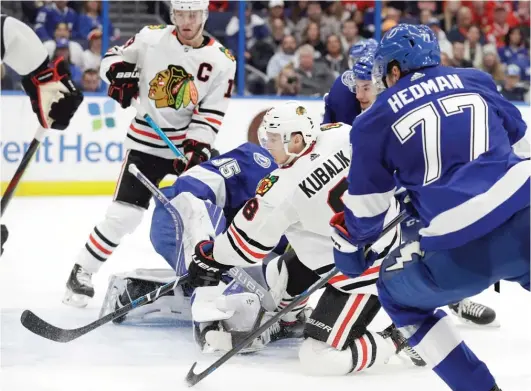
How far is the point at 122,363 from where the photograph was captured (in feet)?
11.0

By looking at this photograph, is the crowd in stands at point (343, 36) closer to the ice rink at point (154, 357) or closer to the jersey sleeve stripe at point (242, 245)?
the ice rink at point (154, 357)

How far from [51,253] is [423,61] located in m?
3.14

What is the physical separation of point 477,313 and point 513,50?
498 centimetres

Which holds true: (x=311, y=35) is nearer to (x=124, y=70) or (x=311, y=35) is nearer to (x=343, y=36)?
(x=343, y=36)

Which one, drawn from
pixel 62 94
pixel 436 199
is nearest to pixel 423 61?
pixel 436 199

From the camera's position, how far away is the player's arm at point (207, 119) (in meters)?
4.28

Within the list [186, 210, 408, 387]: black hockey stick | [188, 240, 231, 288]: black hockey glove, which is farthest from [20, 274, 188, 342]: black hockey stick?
[186, 210, 408, 387]: black hockey stick

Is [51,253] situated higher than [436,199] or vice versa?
[436,199]

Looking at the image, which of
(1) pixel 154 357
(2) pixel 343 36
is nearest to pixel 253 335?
(1) pixel 154 357

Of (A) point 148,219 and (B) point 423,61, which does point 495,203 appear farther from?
(A) point 148,219

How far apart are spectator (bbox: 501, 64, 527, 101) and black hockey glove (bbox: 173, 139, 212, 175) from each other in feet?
14.4

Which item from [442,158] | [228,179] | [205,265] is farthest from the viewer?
[228,179]

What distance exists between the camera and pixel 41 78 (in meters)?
3.25

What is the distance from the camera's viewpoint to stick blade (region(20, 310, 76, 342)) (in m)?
3.52
